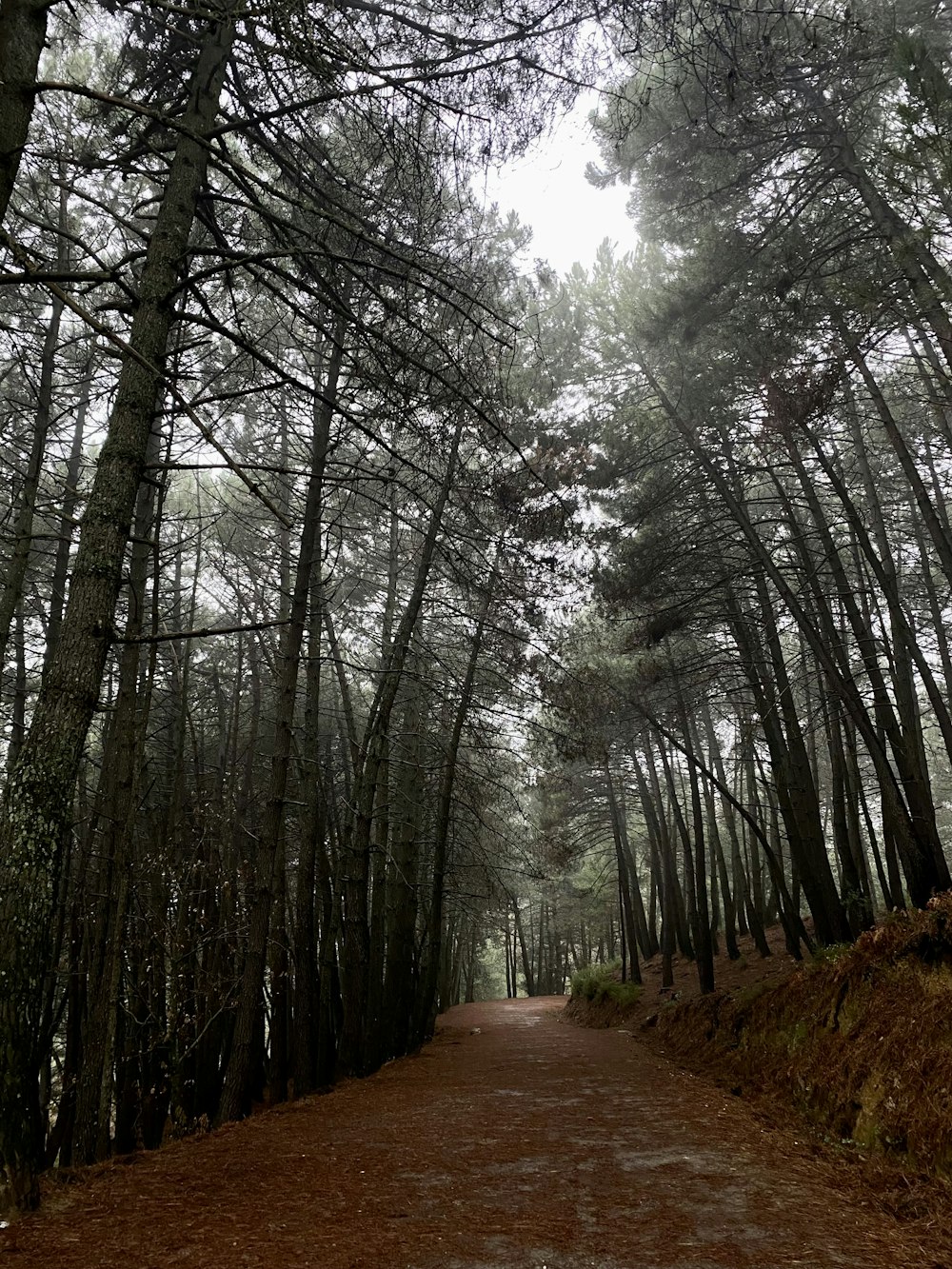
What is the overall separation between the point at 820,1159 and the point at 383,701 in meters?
6.22

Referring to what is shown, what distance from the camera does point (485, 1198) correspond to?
11.7ft

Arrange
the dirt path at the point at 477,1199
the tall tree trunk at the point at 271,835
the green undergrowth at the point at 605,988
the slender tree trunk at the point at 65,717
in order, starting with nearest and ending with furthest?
the dirt path at the point at 477,1199 < the slender tree trunk at the point at 65,717 < the tall tree trunk at the point at 271,835 < the green undergrowth at the point at 605,988

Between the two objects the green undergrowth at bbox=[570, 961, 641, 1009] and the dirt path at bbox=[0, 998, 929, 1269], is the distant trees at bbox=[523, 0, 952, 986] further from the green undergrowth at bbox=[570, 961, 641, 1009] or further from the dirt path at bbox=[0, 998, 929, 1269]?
the dirt path at bbox=[0, 998, 929, 1269]

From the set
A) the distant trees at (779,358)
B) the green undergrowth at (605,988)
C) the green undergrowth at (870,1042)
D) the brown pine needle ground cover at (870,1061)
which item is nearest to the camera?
the brown pine needle ground cover at (870,1061)

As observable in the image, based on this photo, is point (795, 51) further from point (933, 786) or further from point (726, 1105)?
point (933, 786)

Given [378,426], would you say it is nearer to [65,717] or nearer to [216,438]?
[216,438]

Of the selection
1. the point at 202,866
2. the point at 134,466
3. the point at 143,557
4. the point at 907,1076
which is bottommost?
the point at 907,1076

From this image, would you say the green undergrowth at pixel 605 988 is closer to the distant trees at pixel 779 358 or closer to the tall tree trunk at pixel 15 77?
the distant trees at pixel 779 358

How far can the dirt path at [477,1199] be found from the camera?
2.80 metres

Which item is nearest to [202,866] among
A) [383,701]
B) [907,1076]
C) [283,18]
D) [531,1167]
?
[383,701]

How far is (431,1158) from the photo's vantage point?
14.2 feet

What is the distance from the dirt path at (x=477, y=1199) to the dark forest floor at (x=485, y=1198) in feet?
0.05

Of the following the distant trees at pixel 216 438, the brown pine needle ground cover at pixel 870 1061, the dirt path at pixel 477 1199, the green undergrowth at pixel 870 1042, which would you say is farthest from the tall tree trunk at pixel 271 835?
the green undergrowth at pixel 870 1042

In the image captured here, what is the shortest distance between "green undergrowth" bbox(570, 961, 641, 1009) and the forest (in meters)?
3.27
